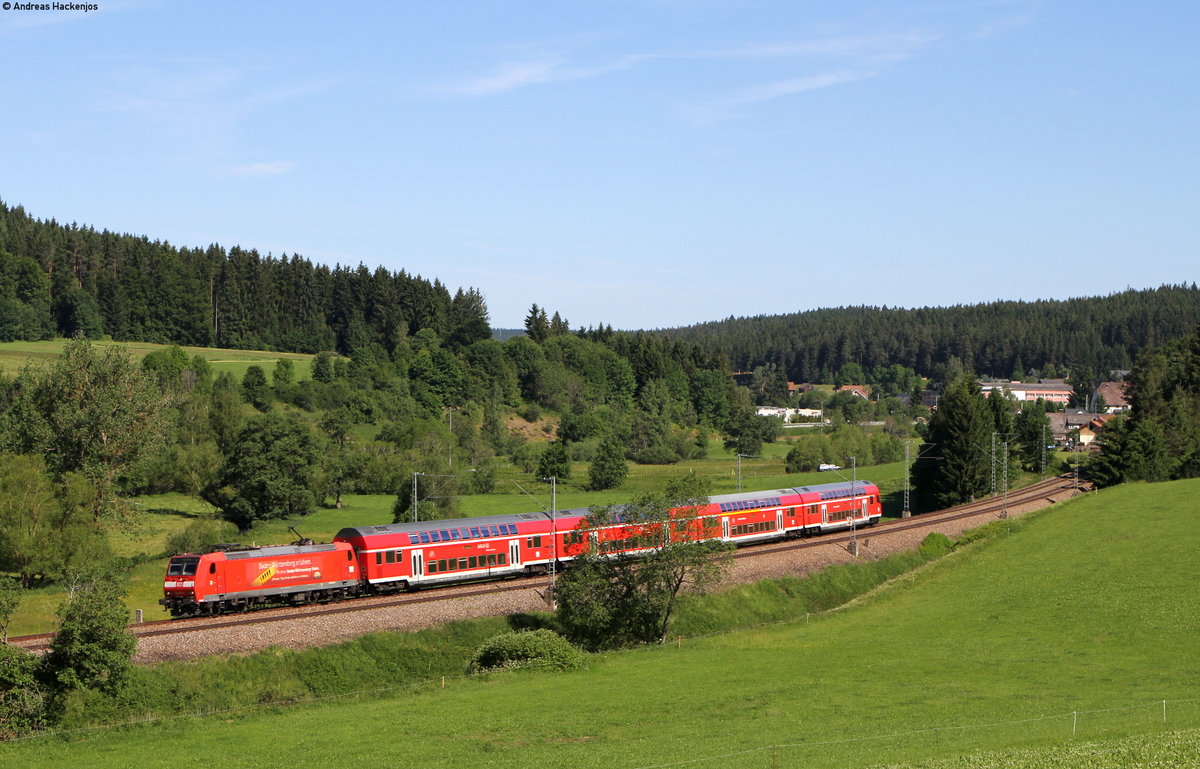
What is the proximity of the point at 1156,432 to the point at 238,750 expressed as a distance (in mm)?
111570

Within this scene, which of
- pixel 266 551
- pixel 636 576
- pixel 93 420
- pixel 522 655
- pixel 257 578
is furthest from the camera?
pixel 93 420

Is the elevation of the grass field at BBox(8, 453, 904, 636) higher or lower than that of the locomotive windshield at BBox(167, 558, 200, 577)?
lower

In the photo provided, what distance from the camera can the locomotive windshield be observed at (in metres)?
51.1

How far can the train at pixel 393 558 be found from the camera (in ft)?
171

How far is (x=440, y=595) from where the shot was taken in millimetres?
57188

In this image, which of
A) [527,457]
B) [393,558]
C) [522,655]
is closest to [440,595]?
[393,558]

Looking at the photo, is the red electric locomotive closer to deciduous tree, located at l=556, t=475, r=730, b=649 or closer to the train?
the train

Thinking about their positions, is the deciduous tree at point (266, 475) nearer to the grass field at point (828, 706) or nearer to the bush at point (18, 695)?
the grass field at point (828, 706)

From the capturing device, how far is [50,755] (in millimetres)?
34406

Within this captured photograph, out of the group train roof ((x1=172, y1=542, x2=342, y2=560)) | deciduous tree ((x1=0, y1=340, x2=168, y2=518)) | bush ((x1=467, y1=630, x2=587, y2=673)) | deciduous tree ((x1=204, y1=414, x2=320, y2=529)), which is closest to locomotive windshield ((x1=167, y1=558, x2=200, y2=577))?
train roof ((x1=172, y1=542, x2=342, y2=560))

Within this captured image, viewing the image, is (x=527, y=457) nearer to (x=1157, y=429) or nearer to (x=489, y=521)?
(x=1157, y=429)

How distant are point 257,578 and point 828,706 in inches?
1152

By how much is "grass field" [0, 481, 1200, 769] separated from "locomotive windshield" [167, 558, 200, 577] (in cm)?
1261

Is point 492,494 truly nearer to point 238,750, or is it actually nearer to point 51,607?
point 51,607
